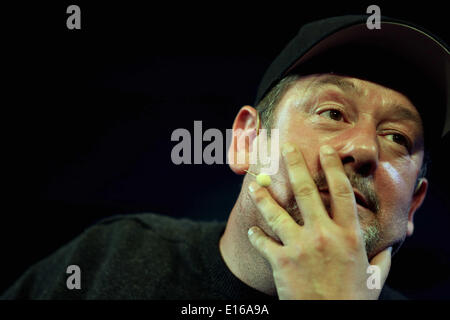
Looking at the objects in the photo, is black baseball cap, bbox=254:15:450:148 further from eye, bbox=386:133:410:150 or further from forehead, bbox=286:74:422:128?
eye, bbox=386:133:410:150

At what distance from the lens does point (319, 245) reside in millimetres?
849

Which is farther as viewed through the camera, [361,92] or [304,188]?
[361,92]

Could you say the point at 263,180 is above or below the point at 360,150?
below

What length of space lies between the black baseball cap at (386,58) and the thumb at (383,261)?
51cm

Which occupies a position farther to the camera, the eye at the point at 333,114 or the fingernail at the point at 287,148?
the eye at the point at 333,114

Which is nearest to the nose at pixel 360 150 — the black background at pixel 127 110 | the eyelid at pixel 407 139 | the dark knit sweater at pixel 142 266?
the eyelid at pixel 407 139

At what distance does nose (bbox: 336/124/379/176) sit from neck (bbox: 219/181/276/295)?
0.37 meters

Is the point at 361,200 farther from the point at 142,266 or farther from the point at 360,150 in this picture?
the point at 142,266

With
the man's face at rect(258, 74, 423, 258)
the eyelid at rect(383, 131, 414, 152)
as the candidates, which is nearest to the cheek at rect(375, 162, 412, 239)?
the man's face at rect(258, 74, 423, 258)

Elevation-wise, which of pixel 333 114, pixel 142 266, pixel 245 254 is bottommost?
pixel 142 266

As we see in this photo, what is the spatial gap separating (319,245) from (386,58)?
2.81 feet

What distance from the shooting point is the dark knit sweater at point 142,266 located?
4.25 ft

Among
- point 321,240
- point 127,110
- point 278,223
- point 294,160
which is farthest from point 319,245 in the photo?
point 127,110

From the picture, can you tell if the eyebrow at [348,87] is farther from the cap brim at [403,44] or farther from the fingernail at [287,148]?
the fingernail at [287,148]
